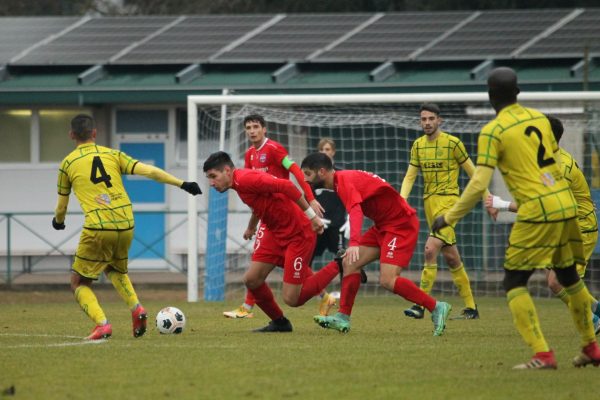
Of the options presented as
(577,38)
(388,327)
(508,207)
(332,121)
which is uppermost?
→ (577,38)

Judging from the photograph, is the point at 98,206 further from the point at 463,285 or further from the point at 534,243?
the point at 463,285

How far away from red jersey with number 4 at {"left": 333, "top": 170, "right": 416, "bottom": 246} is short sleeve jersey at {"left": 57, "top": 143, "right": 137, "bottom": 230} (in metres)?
1.88

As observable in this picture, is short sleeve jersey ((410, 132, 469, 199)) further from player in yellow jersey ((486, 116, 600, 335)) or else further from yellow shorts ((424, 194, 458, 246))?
player in yellow jersey ((486, 116, 600, 335))

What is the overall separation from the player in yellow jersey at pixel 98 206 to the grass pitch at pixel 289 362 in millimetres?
396

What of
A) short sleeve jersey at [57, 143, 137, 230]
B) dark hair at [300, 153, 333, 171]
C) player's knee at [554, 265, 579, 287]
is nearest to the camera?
player's knee at [554, 265, 579, 287]

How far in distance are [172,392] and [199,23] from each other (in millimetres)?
17293

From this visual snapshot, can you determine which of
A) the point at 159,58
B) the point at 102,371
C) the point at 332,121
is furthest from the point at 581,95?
the point at 102,371

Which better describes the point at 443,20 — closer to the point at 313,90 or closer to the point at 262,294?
the point at 313,90

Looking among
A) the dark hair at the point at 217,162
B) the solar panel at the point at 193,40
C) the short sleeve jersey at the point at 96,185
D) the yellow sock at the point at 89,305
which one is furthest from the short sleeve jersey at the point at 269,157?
the solar panel at the point at 193,40

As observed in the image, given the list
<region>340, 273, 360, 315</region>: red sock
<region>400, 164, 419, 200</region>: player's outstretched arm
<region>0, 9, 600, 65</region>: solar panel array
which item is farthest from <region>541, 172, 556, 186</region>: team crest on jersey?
<region>0, 9, 600, 65</region>: solar panel array

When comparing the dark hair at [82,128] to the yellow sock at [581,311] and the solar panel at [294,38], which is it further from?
the solar panel at [294,38]

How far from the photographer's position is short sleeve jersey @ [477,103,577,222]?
8.16 meters

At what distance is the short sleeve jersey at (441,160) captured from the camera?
13.4 meters

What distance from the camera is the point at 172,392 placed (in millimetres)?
7336
